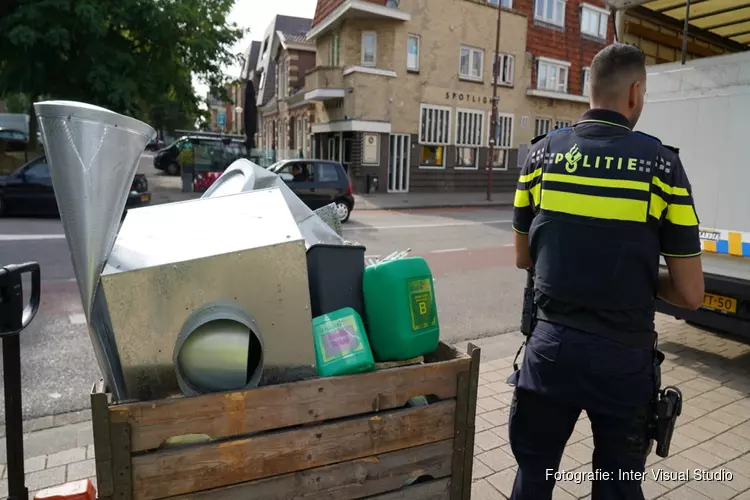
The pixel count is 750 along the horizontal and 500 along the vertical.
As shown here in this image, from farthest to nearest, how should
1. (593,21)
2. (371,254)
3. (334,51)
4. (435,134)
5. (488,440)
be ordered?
(593,21) → (435,134) → (334,51) → (371,254) → (488,440)

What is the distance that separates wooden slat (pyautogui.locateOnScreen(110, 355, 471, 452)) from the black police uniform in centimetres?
41

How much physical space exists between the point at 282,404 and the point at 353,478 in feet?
1.30

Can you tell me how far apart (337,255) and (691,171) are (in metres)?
3.84

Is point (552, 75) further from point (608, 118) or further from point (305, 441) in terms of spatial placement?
point (305, 441)

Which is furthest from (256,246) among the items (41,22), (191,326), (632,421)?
(41,22)

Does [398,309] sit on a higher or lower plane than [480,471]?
higher

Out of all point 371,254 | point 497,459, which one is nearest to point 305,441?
point 497,459

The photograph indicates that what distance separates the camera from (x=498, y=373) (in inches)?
187

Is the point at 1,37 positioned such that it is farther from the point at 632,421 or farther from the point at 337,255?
the point at 632,421

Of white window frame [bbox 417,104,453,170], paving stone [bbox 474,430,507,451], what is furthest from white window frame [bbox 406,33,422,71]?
paving stone [bbox 474,430,507,451]

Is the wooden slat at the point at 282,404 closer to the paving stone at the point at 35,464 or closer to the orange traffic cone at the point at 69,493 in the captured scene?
the orange traffic cone at the point at 69,493

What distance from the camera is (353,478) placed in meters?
1.92

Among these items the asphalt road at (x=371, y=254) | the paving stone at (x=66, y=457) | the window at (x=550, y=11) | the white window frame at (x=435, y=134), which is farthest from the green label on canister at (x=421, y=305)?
the window at (x=550, y=11)

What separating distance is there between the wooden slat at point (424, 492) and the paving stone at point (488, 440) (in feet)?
4.84
